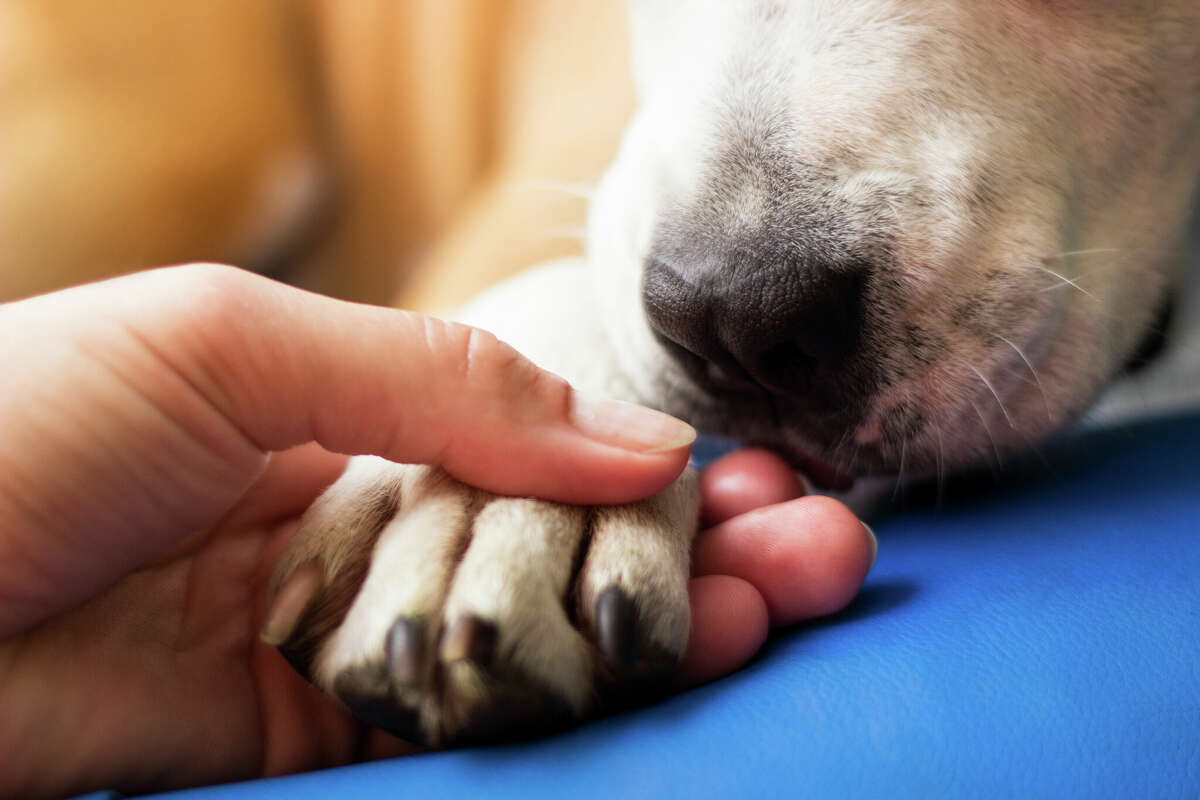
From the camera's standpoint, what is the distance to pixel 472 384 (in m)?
0.66

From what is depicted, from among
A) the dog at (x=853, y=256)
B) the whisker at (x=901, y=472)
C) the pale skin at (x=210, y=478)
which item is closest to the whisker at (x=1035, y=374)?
the dog at (x=853, y=256)

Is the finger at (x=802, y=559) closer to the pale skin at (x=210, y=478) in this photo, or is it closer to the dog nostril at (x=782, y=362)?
the pale skin at (x=210, y=478)

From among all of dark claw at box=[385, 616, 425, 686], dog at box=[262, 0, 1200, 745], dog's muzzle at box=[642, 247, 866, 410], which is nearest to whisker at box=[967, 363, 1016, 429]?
dog at box=[262, 0, 1200, 745]

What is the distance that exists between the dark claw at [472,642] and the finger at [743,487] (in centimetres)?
31

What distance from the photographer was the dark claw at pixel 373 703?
21.9 inches

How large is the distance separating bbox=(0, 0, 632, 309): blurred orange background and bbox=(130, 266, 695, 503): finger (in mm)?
986

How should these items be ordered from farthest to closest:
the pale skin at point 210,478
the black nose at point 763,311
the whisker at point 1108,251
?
1. the whisker at point 1108,251
2. the black nose at point 763,311
3. the pale skin at point 210,478

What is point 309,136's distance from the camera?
2113 mm

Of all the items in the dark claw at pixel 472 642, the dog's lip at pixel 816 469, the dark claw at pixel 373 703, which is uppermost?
the dark claw at pixel 472 642

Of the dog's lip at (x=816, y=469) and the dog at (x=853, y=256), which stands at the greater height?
the dog at (x=853, y=256)

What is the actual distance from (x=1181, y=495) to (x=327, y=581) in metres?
0.69

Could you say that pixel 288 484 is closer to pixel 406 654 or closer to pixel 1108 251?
pixel 406 654

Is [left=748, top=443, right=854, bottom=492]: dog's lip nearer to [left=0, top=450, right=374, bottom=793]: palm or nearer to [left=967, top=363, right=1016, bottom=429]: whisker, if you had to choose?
[left=967, top=363, right=1016, bottom=429]: whisker

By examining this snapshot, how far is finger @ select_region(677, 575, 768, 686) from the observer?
0.65 m
